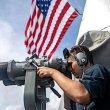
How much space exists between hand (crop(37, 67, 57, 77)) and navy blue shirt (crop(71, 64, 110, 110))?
36 cm

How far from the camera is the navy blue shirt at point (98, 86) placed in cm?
282

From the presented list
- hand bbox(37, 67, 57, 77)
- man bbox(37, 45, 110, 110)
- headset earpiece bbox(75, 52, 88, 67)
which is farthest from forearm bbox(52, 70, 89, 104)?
headset earpiece bbox(75, 52, 88, 67)

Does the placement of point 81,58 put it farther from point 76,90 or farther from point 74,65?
point 76,90

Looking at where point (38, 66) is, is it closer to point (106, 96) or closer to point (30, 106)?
point (30, 106)

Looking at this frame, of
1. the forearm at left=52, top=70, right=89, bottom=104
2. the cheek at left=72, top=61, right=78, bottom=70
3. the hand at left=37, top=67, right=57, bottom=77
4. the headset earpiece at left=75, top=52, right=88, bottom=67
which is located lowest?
the forearm at left=52, top=70, right=89, bottom=104

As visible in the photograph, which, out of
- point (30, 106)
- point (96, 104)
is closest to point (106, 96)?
point (96, 104)

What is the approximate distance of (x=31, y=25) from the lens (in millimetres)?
8117

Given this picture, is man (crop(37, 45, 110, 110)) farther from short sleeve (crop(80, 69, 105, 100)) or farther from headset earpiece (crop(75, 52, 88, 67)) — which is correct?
headset earpiece (crop(75, 52, 88, 67))

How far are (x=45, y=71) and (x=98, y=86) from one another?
25.3 inches

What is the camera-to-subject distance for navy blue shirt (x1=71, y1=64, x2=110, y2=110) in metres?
2.82

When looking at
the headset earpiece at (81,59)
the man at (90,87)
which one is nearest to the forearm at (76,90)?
the man at (90,87)

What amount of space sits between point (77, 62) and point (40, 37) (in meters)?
4.54

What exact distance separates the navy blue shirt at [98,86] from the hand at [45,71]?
358mm

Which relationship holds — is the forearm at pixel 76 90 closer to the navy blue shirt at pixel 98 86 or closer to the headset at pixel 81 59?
the navy blue shirt at pixel 98 86
